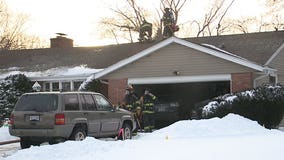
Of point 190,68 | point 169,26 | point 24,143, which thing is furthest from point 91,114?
point 169,26

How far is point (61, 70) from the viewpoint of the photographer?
30.3 metres

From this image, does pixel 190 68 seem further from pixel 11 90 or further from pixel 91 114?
pixel 11 90

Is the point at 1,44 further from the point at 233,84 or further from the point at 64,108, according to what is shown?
the point at 64,108

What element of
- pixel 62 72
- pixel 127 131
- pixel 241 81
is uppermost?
pixel 62 72

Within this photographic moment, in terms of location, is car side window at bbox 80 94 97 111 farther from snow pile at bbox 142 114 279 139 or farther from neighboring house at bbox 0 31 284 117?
neighboring house at bbox 0 31 284 117

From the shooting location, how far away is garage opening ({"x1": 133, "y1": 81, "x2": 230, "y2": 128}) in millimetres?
24531

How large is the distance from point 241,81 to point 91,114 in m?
9.51

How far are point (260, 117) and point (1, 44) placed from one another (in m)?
41.2

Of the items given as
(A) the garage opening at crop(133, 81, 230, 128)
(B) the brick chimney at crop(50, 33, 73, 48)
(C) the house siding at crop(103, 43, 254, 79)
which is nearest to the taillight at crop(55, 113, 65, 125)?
(A) the garage opening at crop(133, 81, 230, 128)

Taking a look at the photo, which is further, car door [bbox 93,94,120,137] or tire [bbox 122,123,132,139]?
tire [bbox 122,123,132,139]

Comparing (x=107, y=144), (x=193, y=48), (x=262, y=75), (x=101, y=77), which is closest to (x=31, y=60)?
(x=101, y=77)

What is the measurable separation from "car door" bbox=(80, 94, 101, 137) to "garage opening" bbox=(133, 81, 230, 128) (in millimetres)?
7885

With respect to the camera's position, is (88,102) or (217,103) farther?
(217,103)

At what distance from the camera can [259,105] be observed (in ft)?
62.3
